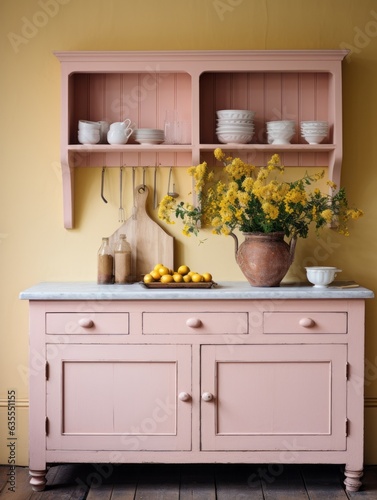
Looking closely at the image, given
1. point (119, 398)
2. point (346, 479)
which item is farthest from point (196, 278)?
point (346, 479)

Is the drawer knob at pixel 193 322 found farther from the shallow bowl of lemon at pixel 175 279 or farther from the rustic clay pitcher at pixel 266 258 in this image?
the rustic clay pitcher at pixel 266 258

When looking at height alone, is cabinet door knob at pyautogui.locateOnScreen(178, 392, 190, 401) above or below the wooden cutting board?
below

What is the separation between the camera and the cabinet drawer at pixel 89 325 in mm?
3309

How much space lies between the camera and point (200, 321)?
3297 millimetres

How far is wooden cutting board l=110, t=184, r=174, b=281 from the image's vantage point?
3771mm

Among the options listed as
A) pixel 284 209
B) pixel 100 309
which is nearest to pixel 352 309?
pixel 284 209

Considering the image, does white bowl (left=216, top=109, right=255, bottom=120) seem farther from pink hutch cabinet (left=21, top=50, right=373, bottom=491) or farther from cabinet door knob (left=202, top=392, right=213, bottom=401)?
cabinet door knob (left=202, top=392, right=213, bottom=401)

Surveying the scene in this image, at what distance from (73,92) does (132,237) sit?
796 mm

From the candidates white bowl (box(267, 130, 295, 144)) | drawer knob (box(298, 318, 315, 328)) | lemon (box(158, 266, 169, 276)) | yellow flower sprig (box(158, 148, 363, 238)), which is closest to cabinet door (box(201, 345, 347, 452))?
drawer knob (box(298, 318, 315, 328))

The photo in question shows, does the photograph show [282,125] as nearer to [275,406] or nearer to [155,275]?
[155,275]

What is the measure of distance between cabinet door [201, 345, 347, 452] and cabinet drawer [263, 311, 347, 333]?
9cm

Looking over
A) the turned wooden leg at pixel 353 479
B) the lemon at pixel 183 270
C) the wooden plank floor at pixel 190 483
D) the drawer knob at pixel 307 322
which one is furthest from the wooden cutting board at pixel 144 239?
the turned wooden leg at pixel 353 479

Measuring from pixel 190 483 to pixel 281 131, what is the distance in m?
1.73

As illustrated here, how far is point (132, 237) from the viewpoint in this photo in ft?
12.4
